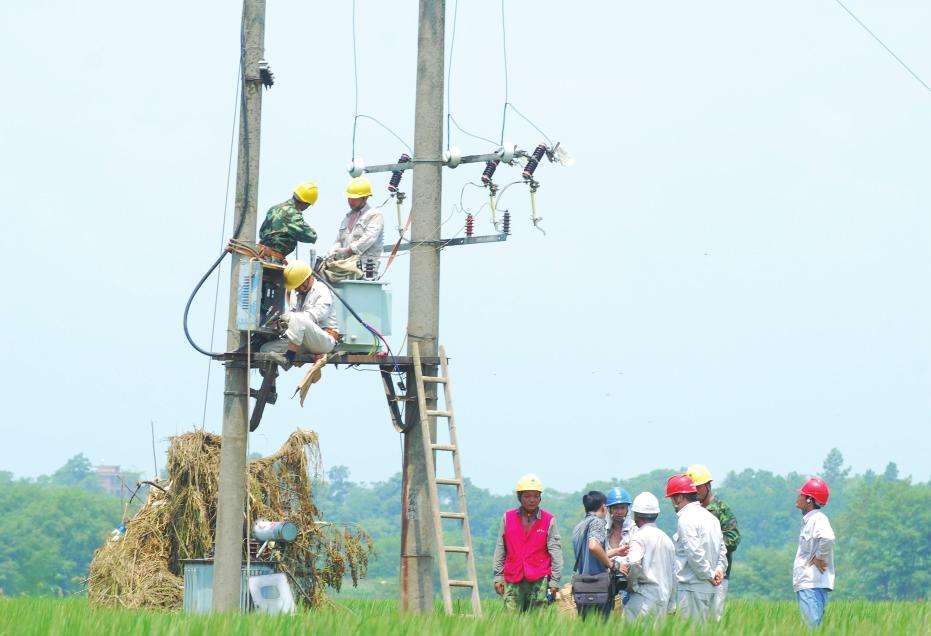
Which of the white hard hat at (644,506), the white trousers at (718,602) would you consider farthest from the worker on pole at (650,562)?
the white trousers at (718,602)

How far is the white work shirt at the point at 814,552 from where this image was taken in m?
13.5

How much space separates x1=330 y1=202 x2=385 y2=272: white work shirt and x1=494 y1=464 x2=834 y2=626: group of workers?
149 inches

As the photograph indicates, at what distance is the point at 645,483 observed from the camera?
181 m

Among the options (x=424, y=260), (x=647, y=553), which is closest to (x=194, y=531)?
(x=424, y=260)

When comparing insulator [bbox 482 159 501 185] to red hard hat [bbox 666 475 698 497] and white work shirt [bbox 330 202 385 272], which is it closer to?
white work shirt [bbox 330 202 385 272]

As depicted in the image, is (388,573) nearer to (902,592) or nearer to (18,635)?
(902,592)

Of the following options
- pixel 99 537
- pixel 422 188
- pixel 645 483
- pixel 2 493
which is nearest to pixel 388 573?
pixel 99 537

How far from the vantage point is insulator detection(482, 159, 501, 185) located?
667 inches

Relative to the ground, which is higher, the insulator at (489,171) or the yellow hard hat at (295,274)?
the insulator at (489,171)

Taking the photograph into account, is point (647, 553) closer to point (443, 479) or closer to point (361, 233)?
point (443, 479)

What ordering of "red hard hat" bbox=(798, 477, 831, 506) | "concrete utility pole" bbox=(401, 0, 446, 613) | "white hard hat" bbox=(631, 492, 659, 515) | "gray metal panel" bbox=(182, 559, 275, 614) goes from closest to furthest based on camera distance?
1. "white hard hat" bbox=(631, 492, 659, 515)
2. "red hard hat" bbox=(798, 477, 831, 506)
3. "gray metal panel" bbox=(182, 559, 275, 614)
4. "concrete utility pole" bbox=(401, 0, 446, 613)

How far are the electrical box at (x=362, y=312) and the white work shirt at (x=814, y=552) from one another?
198 inches

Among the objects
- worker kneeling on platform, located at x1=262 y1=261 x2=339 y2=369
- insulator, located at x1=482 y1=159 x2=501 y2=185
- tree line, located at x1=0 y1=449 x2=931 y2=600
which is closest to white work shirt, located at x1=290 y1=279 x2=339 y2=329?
worker kneeling on platform, located at x1=262 y1=261 x2=339 y2=369

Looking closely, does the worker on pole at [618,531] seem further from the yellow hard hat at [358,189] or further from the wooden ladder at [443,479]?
the yellow hard hat at [358,189]
